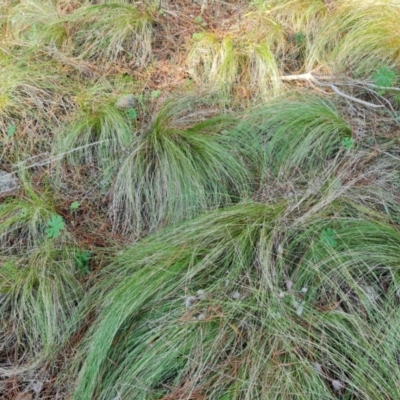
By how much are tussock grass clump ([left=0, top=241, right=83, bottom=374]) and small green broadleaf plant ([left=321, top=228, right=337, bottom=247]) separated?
1118 mm

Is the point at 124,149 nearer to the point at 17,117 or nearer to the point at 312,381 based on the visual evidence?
the point at 17,117

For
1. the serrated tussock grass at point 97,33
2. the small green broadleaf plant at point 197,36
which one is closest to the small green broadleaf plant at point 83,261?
the serrated tussock grass at point 97,33

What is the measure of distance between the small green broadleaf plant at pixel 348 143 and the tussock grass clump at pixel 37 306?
5.09 ft

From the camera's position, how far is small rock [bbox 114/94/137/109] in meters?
2.70

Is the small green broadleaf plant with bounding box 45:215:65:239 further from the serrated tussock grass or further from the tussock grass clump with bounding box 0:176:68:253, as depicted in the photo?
the serrated tussock grass

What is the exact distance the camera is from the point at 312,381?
1.47 meters

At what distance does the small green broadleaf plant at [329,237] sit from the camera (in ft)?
6.00

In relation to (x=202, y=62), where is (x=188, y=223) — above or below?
below

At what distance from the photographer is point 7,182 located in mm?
2400

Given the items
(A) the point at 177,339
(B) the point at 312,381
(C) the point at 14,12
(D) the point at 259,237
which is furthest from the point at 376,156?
(C) the point at 14,12

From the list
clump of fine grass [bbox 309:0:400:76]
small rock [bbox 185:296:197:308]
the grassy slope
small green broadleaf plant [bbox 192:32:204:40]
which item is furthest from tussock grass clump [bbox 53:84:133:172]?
clump of fine grass [bbox 309:0:400:76]

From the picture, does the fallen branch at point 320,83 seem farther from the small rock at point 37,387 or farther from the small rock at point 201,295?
the small rock at point 37,387

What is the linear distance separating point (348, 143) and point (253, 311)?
117 cm

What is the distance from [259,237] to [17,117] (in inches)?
70.2
